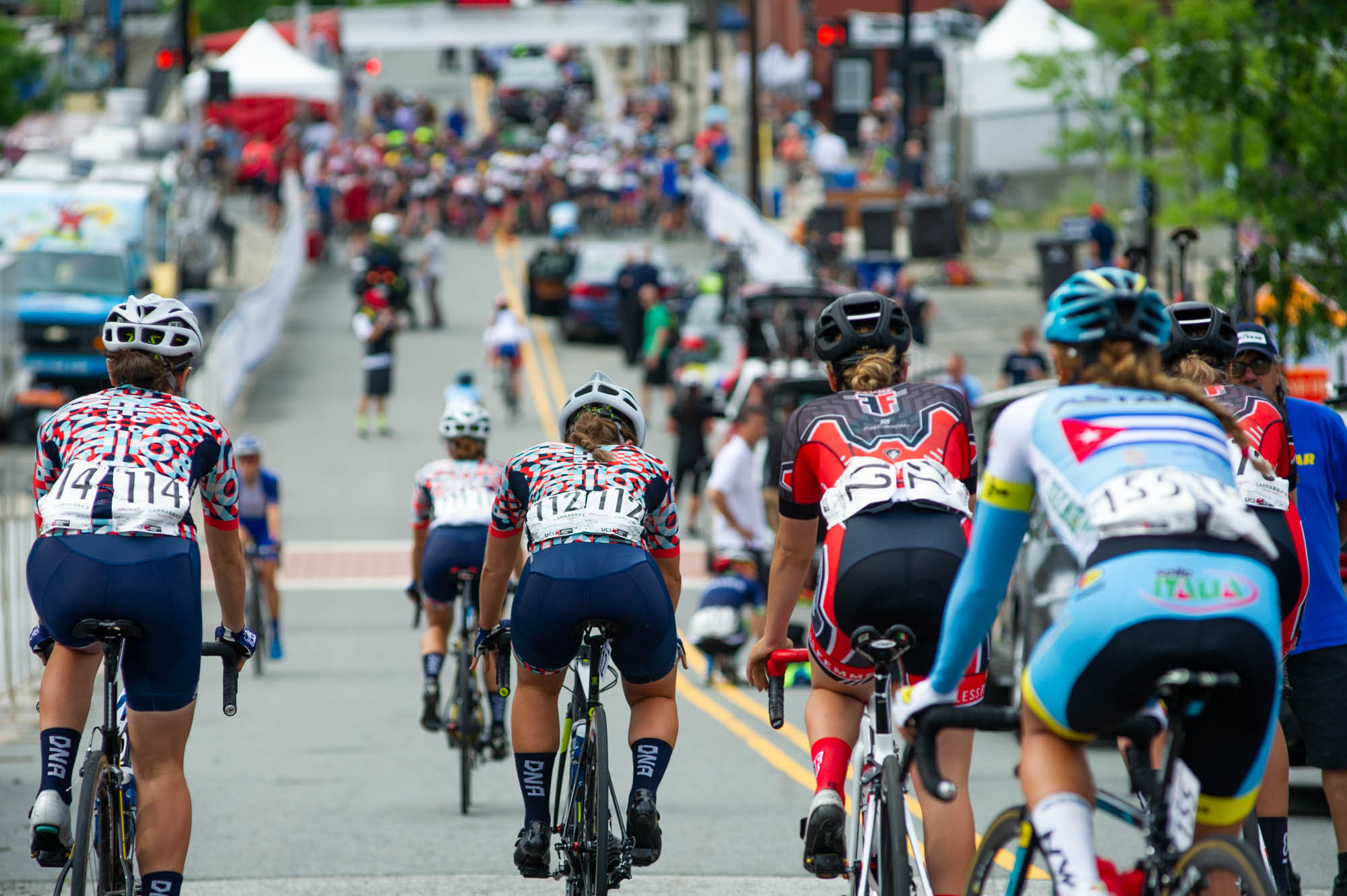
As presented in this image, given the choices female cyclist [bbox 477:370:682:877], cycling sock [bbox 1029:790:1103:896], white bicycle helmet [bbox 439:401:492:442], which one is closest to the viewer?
cycling sock [bbox 1029:790:1103:896]

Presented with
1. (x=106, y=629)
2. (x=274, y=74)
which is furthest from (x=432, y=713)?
(x=274, y=74)

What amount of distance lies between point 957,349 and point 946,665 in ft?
85.5

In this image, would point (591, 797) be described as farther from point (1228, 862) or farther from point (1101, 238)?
point (1101, 238)

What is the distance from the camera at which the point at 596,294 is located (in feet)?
111

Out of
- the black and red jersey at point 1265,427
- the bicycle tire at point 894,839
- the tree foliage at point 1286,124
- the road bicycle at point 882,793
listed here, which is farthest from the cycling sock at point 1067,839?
the tree foliage at point 1286,124

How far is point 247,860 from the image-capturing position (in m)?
8.48

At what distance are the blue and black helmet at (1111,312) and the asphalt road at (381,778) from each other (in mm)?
3766

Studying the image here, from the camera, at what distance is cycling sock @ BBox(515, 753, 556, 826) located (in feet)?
21.8

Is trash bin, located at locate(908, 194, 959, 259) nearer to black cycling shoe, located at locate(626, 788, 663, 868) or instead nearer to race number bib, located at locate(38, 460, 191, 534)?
black cycling shoe, located at locate(626, 788, 663, 868)

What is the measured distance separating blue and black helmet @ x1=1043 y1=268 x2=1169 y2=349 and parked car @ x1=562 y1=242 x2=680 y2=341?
94.9ft

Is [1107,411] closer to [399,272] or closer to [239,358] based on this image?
[239,358]

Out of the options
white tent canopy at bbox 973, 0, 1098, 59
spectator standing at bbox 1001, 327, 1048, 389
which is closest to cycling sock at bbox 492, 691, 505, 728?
spectator standing at bbox 1001, 327, 1048, 389

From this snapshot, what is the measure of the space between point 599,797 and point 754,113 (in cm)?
3168

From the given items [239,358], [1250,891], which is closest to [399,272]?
[239,358]
